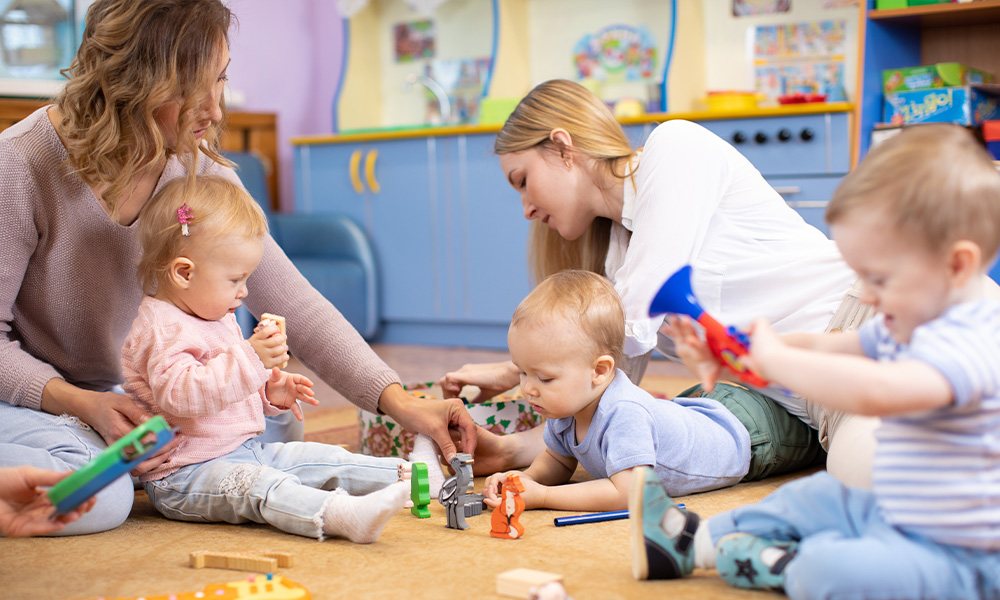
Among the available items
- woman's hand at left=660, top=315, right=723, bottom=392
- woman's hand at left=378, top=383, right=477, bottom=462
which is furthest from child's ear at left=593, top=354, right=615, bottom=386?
woman's hand at left=660, top=315, right=723, bottom=392

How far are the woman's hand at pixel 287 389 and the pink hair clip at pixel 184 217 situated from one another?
22 centimetres

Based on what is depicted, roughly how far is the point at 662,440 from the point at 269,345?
533 millimetres

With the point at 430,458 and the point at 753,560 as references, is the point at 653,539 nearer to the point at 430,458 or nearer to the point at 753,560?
the point at 753,560

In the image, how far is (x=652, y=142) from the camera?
1.49 meters

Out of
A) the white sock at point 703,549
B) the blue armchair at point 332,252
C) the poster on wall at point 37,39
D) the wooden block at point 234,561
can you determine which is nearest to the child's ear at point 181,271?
the wooden block at point 234,561

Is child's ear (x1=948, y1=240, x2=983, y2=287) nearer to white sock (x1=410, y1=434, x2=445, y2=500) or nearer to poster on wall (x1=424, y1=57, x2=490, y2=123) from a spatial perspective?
white sock (x1=410, y1=434, x2=445, y2=500)

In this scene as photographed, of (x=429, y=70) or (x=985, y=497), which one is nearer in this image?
(x=985, y=497)

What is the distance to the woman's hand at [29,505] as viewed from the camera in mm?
954

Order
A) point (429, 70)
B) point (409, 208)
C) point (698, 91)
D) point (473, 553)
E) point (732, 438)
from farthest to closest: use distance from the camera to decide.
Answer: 1. point (429, 70)
2. point (409, 208)
3. point (698, 91)
4. point (732, 438)
5. point (473, 553)

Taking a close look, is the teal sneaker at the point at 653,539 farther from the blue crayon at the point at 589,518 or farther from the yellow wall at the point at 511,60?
the yellow wall at the point at 511,60

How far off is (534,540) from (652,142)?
667 millimetres

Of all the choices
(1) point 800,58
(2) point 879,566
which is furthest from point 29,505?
(1) point 800,58

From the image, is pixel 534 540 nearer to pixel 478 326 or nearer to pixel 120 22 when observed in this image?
pixel 120 22

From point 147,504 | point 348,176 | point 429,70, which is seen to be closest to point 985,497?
point 147,504
